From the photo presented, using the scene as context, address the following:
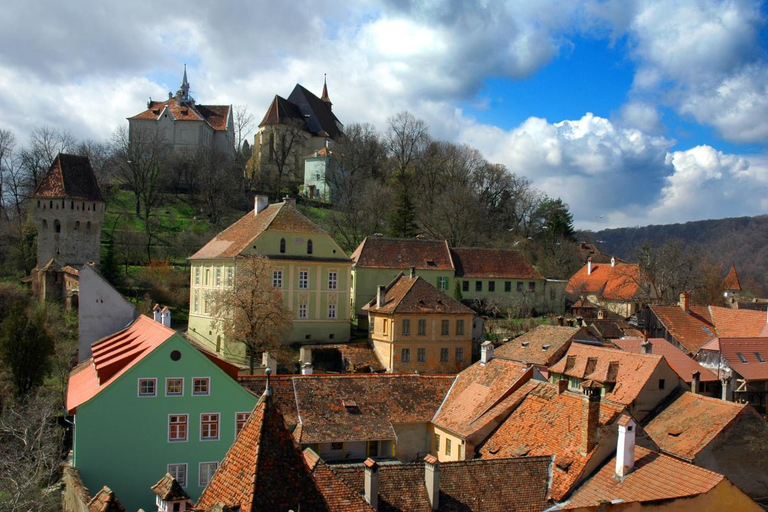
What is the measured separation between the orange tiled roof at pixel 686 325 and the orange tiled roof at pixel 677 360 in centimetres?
590

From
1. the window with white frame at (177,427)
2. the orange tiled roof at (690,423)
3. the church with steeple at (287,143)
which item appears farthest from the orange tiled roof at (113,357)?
the church with steeple at (287,143)

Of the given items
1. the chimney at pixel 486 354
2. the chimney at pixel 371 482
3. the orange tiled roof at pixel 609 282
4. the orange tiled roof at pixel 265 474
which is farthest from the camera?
the orange tiled roof at pixel 609 282

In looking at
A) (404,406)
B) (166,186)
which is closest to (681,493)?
(404,406)

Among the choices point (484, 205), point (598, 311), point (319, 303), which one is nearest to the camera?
point (319, 303)

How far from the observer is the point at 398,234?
69625 mm

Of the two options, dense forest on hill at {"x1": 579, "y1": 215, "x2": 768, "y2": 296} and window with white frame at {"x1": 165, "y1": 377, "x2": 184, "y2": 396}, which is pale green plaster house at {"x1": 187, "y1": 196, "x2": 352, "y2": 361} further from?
dense forest on hill at {"x1": 579, "y1": 215, "x2": 768, "y2": 296}

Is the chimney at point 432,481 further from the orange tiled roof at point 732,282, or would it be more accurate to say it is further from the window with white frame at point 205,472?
the orange tiled roof at point 732,282

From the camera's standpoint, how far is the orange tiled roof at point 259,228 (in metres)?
46.6

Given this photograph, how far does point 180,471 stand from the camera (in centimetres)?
2336

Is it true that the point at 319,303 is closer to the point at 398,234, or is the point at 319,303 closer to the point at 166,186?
the point at 398,234

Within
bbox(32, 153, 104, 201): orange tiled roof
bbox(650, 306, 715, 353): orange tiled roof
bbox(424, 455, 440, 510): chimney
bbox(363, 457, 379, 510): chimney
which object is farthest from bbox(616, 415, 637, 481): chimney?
bbox(32, 153, 104, 201): orange tiled roof

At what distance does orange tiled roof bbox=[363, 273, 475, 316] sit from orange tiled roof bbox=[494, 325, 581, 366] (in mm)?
3975

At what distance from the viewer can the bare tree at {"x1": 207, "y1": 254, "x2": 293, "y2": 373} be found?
38438 mm

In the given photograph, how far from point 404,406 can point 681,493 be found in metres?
13.3
